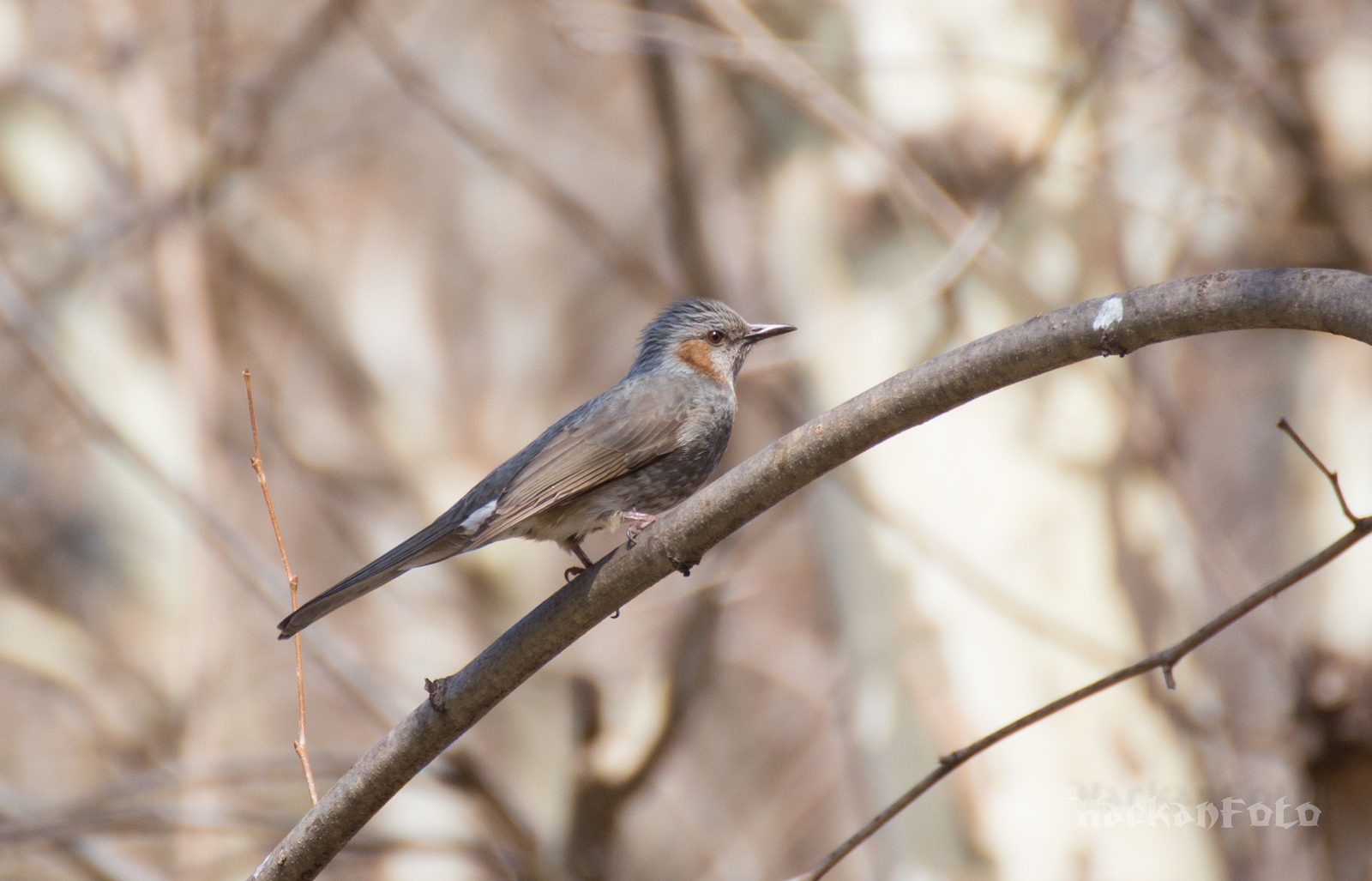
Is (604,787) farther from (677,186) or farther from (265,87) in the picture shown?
(265,87)

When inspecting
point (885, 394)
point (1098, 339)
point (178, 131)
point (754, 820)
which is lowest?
point (1098, 339)

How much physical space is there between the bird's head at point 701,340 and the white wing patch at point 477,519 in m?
1.17

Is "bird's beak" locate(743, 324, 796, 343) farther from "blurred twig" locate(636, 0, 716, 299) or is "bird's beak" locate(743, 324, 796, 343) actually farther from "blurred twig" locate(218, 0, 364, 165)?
"blurred twig" locate(218, 0, 364, 165)

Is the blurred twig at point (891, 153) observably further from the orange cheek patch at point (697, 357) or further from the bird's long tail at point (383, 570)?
the bird's long tail at point (383, 570)

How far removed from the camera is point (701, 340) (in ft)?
15.5

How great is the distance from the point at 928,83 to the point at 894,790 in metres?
3.14

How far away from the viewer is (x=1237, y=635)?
7.81 m

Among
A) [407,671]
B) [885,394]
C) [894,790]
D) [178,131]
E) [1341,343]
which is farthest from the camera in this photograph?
[178,131]

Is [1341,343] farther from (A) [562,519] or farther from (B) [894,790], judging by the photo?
(A) [562,519]

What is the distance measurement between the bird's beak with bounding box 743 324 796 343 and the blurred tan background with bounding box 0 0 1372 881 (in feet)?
0.70

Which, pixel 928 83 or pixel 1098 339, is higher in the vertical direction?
pixel 928 83

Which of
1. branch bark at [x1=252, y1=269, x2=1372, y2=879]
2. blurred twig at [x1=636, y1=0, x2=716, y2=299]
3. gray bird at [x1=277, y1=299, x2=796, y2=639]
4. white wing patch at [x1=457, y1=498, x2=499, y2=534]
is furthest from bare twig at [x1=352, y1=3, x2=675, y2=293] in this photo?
branch bark at [x1=252, y1=269, x2=1372, y2=879]

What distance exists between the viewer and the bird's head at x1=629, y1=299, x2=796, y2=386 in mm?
4633

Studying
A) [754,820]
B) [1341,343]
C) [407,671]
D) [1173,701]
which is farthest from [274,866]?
[754,820]
